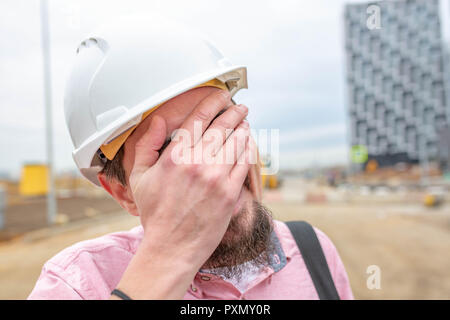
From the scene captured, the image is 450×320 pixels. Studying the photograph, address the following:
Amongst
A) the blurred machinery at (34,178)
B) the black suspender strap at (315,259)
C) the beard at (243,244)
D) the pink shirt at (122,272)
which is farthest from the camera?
the blurred machinery at (34,178)

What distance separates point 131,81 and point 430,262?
693 cm

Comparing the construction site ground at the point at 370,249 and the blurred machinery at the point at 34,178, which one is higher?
the blurred machinery at the point at 34,178

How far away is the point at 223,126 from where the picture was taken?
2.60 feet

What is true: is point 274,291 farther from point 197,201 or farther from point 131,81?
point 131,81

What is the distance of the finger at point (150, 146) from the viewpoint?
0.78 m

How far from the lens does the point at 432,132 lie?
48.5m

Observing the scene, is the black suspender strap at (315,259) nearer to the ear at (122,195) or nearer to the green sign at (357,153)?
the ear at (122,195)

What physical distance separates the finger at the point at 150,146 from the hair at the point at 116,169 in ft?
0.86

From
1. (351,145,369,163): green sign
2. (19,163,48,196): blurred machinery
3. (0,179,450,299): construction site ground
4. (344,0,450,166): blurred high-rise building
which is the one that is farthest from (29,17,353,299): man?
(344,0,450,166): blurred high-rise building

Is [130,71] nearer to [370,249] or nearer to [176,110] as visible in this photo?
[176,110]

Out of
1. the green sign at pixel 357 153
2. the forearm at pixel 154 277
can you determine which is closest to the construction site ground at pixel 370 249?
the forearm at pixel 154 277

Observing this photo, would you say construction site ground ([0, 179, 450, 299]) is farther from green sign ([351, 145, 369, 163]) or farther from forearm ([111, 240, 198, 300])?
green sign ([351, 145, 369, 163])

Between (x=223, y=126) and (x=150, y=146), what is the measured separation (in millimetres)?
207

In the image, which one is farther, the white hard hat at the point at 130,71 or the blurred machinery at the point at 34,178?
the blurred machinery at the point at 34,178
